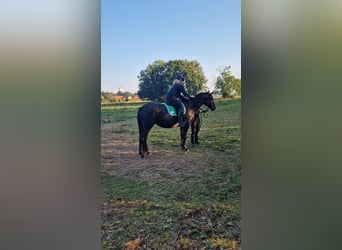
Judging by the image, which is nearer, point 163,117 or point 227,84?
point 227,84

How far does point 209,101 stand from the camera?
1.78m

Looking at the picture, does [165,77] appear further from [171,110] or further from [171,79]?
[171,110]

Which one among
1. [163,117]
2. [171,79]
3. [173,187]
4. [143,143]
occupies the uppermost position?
[171,79]

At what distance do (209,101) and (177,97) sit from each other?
0.68 feet

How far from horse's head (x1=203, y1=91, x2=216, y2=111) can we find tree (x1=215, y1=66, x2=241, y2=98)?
0.06 m

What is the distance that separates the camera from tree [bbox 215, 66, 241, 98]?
1610 mm

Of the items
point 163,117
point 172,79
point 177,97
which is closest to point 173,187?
point 163,117

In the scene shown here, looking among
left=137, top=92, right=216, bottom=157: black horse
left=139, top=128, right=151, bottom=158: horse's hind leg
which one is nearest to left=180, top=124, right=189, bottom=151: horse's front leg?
left=137, top=92, right=216, bottom=157: black horse

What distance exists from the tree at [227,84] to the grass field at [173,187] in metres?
0.06
